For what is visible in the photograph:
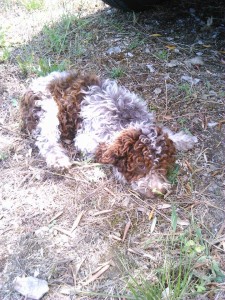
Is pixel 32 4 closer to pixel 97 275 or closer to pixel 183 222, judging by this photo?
pixel 183 222

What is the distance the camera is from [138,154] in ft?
9.69

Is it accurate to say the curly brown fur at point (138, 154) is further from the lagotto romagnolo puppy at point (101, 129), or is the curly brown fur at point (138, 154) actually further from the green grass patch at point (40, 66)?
the green grass patch at point (40, 66)

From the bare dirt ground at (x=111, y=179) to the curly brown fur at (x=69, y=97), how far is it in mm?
385

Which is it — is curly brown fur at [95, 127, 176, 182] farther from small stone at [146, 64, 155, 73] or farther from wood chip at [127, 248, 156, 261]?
small stone at [146, 64, 155, 73]

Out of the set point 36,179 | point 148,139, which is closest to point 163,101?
point 148,139

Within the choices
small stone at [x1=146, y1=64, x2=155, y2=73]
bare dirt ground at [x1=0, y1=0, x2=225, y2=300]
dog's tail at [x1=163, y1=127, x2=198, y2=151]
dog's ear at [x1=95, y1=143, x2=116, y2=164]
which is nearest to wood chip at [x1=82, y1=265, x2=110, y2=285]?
bare dirt ground at [x1=0, y1=0, x2=225, y2=300]

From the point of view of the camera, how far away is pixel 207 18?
5047mm

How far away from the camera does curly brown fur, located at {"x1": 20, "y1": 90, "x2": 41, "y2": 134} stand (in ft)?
11.3

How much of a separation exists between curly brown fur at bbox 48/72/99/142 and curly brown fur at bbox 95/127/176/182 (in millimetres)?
530

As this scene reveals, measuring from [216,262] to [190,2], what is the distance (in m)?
4.15

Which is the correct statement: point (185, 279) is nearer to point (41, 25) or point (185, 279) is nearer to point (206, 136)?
point (206, 136)

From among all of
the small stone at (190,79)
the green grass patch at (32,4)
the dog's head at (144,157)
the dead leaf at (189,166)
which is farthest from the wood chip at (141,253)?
the green grass patch at (32,4)

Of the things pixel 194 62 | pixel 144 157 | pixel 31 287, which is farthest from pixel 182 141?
pixel 31 287

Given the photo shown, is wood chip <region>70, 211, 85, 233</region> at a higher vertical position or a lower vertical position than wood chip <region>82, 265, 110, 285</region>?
higher
